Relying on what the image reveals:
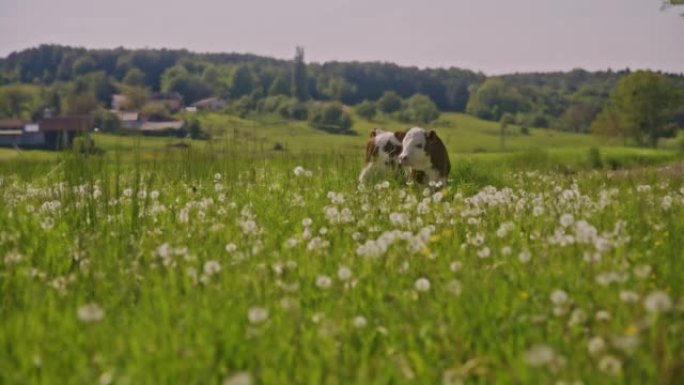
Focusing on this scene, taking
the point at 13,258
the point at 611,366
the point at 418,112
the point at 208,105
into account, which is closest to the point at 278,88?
the point at 418,112

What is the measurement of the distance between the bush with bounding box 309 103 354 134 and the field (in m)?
118

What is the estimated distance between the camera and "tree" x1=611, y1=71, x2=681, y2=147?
97.9 m

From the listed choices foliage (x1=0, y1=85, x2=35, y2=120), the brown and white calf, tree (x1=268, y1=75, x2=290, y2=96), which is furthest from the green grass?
tree (x1=268, y1=75, x2=290, y2=96)

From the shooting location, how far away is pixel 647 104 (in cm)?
9794

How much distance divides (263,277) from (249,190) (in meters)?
5.22

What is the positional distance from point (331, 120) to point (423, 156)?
12521 cm

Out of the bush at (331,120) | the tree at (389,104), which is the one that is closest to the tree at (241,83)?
the tree at (389,104)

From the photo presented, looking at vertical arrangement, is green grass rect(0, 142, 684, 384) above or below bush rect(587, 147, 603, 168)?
above

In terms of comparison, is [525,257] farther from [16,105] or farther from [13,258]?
[16,105]

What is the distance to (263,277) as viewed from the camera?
15.4 feet

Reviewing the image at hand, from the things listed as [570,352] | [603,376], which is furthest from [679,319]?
[603,376]

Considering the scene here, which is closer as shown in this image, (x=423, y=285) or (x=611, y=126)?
(x=423, y=285)

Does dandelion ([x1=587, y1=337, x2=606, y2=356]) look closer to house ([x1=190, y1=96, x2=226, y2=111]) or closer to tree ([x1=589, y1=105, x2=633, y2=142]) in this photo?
house ([x1=190, y1=96, x2=226, y2=111])

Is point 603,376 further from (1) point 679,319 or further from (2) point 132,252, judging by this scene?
(2) point 132,252
